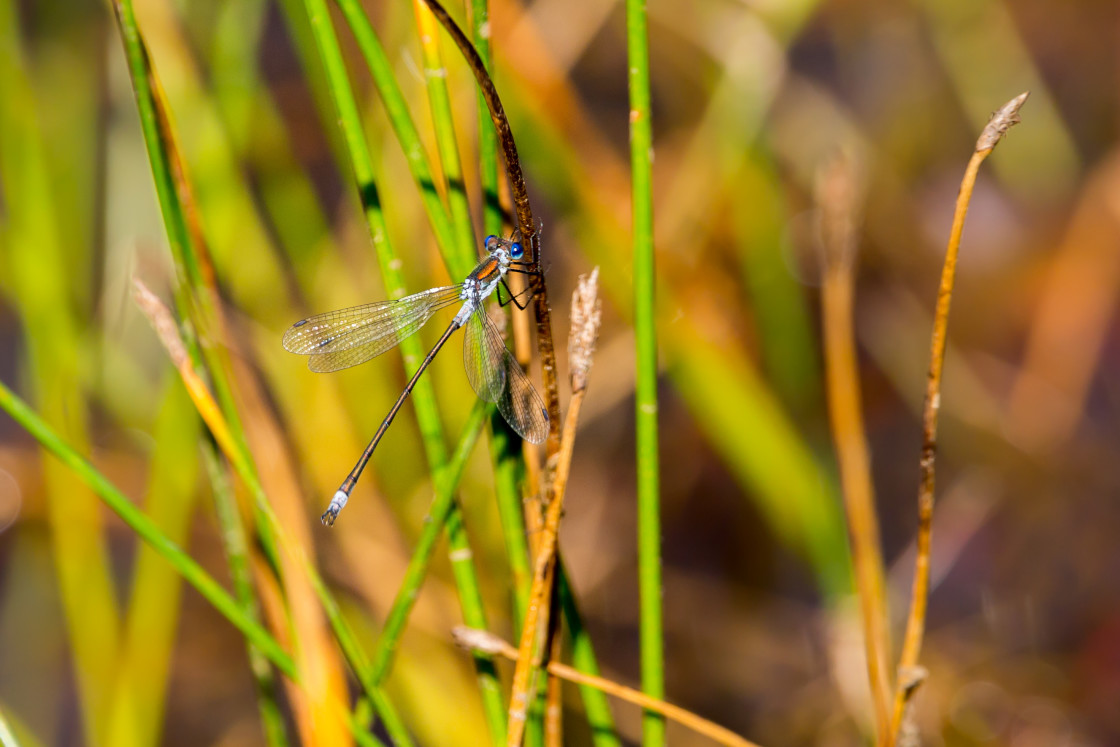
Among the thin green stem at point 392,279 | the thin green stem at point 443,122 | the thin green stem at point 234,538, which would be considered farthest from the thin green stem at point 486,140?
the thin green stem at point 234,538

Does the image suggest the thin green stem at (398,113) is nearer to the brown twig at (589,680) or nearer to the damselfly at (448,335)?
the damselfly at (448,335)

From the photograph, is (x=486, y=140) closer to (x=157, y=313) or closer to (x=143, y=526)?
(x=157, y=313)

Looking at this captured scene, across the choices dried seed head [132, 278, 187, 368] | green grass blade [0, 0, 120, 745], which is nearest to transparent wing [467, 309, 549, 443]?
dried seed head [132, 278, 187, 368]

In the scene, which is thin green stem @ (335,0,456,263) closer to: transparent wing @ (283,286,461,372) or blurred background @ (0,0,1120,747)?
transparent wing @ (283,286,461,372)

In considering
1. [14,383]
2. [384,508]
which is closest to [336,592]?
[384,508]

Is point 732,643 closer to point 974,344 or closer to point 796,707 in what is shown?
point 796,707
